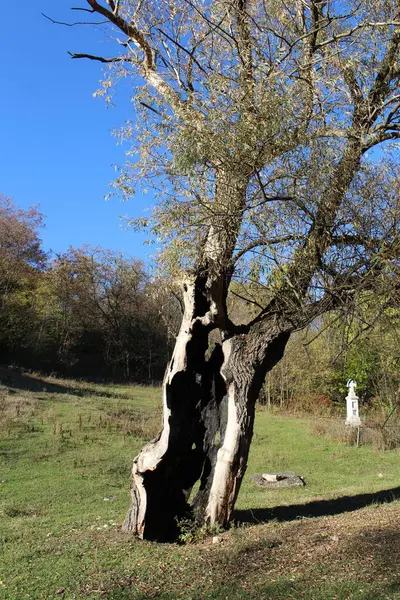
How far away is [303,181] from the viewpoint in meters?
5.56

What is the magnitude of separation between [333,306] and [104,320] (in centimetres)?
3256

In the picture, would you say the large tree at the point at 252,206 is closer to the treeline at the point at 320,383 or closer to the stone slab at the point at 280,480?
the stone slab at the point at 280,480

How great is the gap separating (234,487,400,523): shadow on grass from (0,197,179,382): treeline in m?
24.9

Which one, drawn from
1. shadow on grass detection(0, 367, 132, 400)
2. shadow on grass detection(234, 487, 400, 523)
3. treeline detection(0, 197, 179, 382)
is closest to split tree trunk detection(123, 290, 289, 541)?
shadow on grass detection(234, 487, 400, 523)

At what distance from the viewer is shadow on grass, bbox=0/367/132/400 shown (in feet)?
68.8

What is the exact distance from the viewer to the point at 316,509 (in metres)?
7.68

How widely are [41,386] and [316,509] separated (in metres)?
16.9

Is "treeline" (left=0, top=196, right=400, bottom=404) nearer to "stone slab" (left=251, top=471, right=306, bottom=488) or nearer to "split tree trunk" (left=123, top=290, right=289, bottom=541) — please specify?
"stone slab" (left=251, top=471, right=306, bottom=488)

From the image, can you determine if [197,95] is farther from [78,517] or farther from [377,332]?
[78,517]

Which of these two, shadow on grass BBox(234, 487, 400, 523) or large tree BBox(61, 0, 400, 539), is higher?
large tree BBox(61, 0, 400, 539)

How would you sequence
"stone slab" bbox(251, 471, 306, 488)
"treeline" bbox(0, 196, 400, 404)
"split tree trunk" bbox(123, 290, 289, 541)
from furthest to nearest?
"treeline" bbox(0, 196, 400, 404)
"stone slab" bbox(251, 471, 306, 488)
"split tree trunk" bbox(123, 290, 289, 541)

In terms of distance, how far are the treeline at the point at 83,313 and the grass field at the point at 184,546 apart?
60.3 ft

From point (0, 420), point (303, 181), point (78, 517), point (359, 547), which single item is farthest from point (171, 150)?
point (0, 420)

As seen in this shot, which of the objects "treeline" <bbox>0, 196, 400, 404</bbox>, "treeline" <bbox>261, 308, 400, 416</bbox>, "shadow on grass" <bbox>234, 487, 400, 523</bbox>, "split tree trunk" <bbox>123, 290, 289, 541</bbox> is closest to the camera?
"split tree trunk" <bbox>123, 290, 289, 541</bbox>
